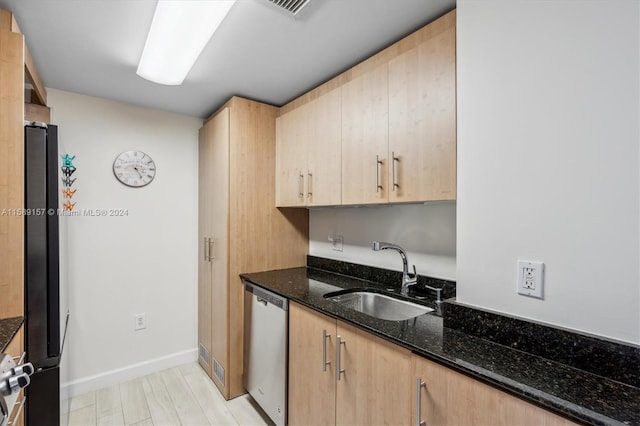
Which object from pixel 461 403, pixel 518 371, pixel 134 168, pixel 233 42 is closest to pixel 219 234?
pixel 134 168

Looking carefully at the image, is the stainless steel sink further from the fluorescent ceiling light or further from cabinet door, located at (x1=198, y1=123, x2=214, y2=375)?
the fluorescent ceiling light

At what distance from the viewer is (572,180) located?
94cm

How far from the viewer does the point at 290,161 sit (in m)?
2.34

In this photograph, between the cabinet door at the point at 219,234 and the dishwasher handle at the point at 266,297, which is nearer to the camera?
the dishwasher handle at the point at 266,297

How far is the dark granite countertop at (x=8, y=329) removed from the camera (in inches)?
42.7

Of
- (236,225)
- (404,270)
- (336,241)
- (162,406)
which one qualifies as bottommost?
(162,406)

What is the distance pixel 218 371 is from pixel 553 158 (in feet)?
8.27

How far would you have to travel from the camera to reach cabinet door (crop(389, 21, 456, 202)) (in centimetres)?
135

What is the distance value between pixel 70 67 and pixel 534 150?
2.54 m

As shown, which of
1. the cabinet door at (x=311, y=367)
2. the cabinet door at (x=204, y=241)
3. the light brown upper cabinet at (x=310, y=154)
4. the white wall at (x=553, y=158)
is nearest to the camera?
the white wall at (x=553, y=158)

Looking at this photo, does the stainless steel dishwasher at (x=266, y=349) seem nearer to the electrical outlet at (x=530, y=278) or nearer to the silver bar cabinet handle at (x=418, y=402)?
the silver bar cabinet handle at (x=418, y=402)

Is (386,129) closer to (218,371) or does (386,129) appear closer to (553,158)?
(553,158)

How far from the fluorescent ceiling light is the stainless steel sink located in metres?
1.53

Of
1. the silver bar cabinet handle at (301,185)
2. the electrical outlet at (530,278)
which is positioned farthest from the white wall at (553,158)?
the silver bar cabinet handle at (301,185)
